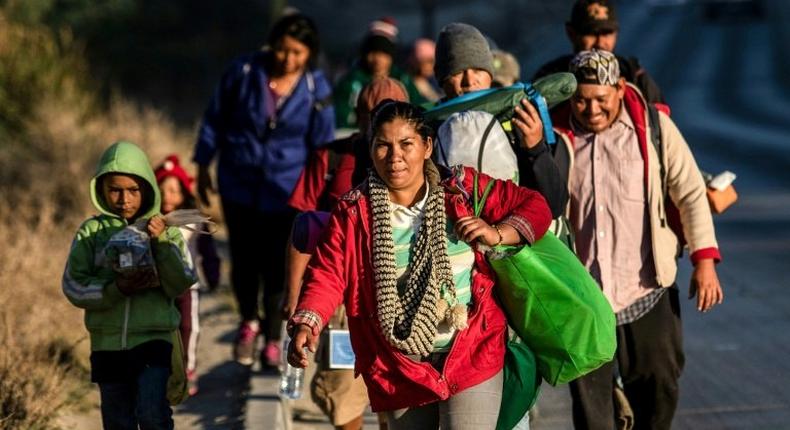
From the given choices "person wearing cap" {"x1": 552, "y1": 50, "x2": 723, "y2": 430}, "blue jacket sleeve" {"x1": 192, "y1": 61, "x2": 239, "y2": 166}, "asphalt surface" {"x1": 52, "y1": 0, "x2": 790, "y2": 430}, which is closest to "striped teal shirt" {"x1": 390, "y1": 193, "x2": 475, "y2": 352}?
"person wearing cap" {"x1": 552, "y1": 50, "x2": 723, "y2": 430}

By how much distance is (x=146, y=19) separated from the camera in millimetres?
40656

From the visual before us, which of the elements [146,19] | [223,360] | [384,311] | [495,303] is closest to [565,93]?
[495,303]

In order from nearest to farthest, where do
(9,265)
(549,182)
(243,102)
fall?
1. (549,182)
2. (243,102)
3. (9,265)

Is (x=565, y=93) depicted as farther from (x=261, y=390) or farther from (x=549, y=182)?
(x=261, y=390)

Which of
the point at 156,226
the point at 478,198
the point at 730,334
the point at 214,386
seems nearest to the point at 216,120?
the point at 214,386

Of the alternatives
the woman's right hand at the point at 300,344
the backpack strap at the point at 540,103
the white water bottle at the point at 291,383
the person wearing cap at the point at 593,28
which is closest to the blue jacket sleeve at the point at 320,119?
the person wearing cap at the point at 593,28

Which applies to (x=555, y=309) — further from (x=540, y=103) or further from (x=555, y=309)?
(x=540, y=103)

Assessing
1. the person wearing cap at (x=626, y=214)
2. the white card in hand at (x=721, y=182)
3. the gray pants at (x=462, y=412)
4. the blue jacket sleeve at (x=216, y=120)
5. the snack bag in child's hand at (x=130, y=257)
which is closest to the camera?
the gray pants at (x=462, y=412)

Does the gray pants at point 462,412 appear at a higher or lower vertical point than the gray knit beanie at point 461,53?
lower

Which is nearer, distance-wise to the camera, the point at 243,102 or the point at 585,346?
the point at 585,346

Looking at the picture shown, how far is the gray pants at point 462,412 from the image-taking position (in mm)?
4809

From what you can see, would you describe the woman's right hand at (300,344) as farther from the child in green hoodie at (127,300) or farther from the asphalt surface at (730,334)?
the asphalt surface at (730,334)

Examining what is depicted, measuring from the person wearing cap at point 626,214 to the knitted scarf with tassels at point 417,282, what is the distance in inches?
48.6

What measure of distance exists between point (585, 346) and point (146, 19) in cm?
3680
